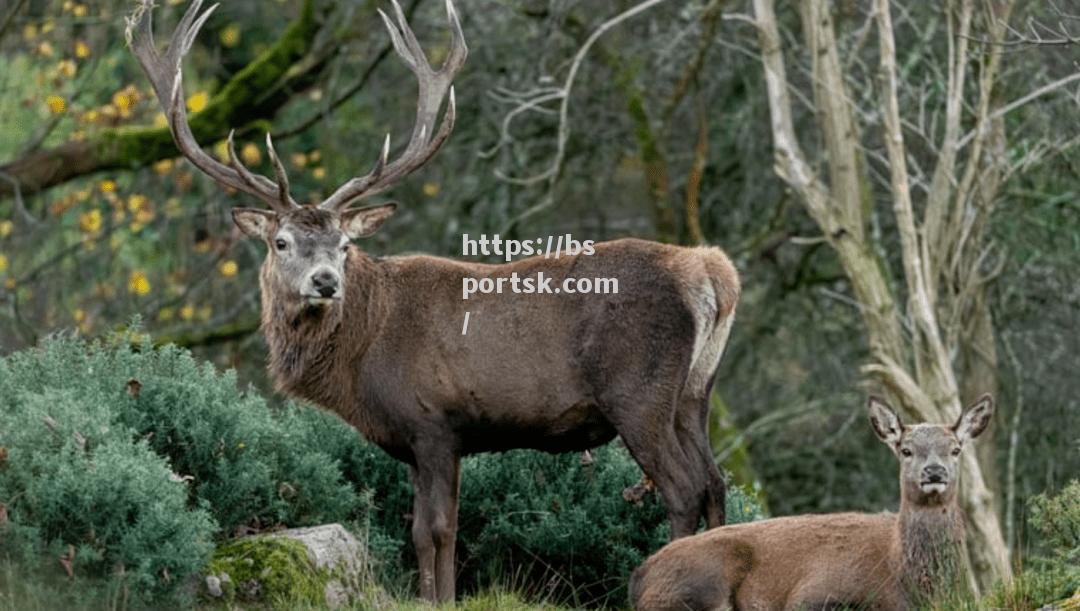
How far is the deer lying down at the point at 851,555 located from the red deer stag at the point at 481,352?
2.50ft

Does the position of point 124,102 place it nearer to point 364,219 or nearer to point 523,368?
point 364,219

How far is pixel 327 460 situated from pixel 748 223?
8501 mm

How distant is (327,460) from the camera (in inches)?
410

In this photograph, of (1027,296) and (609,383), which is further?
(1027,296)

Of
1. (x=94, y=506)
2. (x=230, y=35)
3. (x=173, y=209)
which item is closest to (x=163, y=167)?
(x=173, y=209)

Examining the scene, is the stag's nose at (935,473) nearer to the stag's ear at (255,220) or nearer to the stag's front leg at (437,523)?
the stag's front leg at (437,523)

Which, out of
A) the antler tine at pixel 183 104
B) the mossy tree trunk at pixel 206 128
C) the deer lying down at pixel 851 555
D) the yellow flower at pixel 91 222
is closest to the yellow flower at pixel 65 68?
the mossy tree trunk at pixel 206 128

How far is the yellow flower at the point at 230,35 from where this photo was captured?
20.8 m

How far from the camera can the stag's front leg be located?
9.90 m

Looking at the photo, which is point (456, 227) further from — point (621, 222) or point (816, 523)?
point (816, 523)

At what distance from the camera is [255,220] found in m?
10.4

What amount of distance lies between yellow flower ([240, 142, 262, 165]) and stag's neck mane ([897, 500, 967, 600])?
33.8ft

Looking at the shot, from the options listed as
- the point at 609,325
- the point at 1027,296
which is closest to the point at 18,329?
the point at 609,325

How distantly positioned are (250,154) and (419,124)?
750cm
